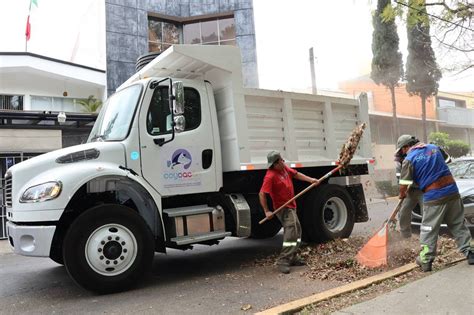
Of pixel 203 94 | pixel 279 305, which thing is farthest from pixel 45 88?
pixel 279 305

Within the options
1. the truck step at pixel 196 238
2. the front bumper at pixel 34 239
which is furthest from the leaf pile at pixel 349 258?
the front bumper at pixel 34 239

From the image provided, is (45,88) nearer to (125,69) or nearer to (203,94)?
(125,69)

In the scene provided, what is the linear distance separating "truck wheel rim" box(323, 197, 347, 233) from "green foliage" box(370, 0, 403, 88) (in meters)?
16.7

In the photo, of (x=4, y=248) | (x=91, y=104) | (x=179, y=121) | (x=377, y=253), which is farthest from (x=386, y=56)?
(x=179, y=121)

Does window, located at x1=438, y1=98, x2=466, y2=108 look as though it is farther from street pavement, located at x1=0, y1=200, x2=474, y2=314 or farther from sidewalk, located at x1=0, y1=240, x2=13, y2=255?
street pavement, located at x1=0, y1=200, x2=474, y2=314

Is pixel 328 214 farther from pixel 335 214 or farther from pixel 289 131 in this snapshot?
pixel 289 131

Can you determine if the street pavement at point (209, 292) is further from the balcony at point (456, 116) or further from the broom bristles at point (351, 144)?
the balcony at point (456, 116)

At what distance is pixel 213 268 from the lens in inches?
267

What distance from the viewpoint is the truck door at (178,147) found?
605cm

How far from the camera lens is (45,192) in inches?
207

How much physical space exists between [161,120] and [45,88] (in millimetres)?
12804

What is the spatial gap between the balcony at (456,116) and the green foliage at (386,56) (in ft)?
34.0

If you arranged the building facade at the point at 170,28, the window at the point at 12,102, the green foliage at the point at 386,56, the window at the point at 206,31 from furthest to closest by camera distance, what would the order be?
the green foliage at the point at 386,56
the window at the point at 206,31
the building facade at the point at 170,28
the window at the point at 12,102

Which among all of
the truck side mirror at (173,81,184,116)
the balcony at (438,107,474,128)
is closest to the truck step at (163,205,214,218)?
the truck side mirror at (173,81,184,116)
